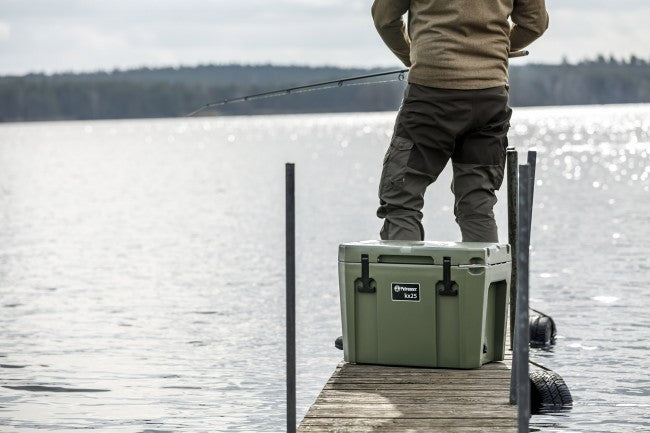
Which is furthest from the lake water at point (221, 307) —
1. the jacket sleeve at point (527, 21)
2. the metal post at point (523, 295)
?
the metal post at point (523, 295)

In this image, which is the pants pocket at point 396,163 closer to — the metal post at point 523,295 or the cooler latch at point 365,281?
the cooler latch at point 365,281

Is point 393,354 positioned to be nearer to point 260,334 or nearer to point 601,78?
point 260,334

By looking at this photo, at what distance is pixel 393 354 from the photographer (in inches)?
259

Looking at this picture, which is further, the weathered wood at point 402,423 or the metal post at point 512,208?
the metal post at point 512,208

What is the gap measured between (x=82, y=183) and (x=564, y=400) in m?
52.9

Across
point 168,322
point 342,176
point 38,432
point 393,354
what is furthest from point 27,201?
point 393,354

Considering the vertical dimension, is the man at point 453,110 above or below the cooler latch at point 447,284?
above

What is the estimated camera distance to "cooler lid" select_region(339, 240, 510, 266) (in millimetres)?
6312

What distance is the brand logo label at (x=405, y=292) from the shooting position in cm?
640

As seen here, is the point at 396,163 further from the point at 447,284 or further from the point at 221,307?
the point at 221,307

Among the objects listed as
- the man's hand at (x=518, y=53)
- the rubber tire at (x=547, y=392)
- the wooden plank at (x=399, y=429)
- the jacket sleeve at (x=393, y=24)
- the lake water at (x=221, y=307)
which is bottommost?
the lake water at (x=221, y=307)

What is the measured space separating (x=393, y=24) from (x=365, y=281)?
135 centimetres

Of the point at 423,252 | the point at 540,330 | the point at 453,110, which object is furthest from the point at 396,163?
the point at 540,330

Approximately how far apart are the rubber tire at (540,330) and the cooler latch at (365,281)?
17.7 feet
